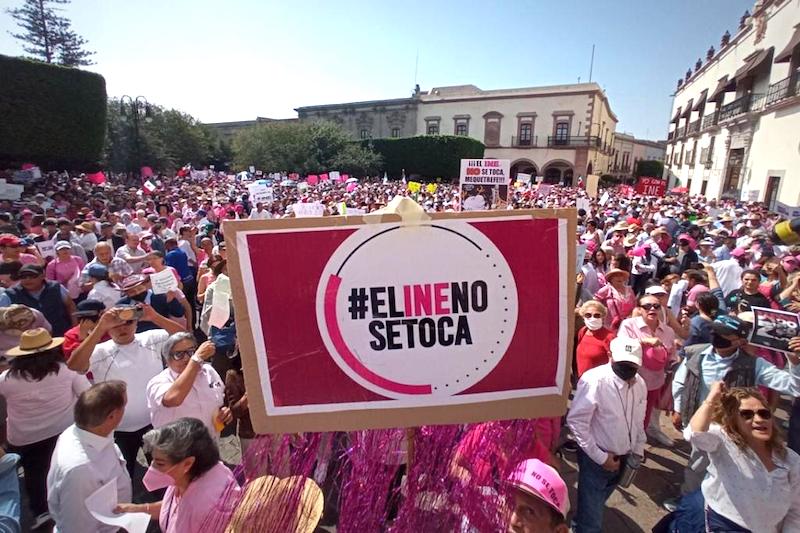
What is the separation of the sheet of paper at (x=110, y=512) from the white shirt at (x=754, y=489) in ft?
9.91

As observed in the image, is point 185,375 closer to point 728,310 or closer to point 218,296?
point 218,296

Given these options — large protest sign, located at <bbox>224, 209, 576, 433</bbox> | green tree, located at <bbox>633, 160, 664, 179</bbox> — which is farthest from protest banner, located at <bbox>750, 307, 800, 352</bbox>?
green tree, located at <bbox>633, 160, 664, 179</bbox>

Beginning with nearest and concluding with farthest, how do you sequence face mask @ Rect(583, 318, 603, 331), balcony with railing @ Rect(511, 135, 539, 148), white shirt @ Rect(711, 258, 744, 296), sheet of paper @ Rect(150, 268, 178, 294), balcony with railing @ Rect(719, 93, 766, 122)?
face mask @ Rect(583, 318, 603, 331), sheet of paper @ Rect(150, 268, 178, 294), white shirt @ Rect(711, 258, 744, 296), balcony with railing @ Rect(719, 93, 766, 122), balcony with railing @ Rect(511, 135, 539, 148)

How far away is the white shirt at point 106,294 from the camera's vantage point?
13.5ft

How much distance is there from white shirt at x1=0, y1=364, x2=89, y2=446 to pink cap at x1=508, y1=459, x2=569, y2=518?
2978mm

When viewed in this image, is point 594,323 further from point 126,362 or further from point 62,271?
point 62,271

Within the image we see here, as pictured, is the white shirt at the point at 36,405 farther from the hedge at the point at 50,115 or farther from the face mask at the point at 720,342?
the hedge at the point at 50,115

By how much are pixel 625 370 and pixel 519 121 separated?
1691 inches

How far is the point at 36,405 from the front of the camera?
2721mm

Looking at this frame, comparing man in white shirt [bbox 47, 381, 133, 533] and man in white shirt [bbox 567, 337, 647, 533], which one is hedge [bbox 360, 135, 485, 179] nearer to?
man in white shirt [bbox 567, 337, 647, 533]

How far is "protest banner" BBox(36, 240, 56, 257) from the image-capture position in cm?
545

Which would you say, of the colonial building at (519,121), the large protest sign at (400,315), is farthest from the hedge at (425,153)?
the large protest sign at (400,315)

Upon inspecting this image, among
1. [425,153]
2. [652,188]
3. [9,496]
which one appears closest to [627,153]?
[425,153]

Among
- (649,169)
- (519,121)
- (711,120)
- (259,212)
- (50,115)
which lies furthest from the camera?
(649,169)
